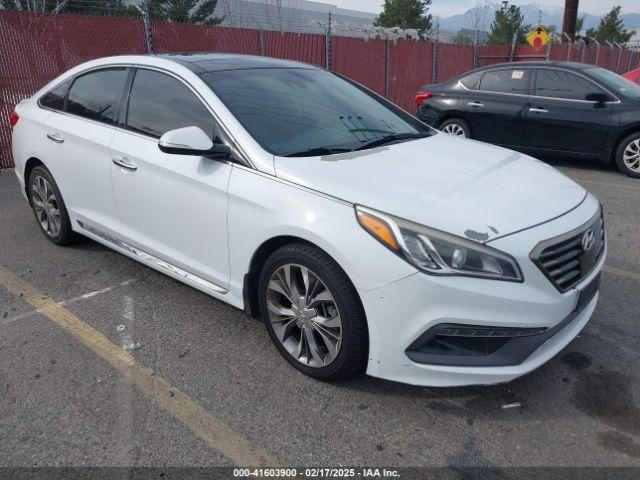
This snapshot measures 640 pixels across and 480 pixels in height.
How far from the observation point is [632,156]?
7391 millimetres

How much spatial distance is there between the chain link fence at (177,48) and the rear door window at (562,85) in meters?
5.03

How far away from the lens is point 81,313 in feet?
12.0

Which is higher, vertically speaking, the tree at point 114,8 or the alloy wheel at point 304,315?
the tree at point 114,8

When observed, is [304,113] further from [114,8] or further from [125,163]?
[114,8]

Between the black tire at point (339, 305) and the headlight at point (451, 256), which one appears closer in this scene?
the headlight at point (451, 256)

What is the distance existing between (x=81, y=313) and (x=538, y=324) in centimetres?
285

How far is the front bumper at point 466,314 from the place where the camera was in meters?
2.36

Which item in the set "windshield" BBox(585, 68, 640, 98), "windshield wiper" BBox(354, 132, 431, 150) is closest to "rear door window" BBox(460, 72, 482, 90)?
"windshield" BBox(585, 68, 640, 98)

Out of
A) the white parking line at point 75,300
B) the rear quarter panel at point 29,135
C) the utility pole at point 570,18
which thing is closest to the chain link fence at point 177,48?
the rear quarter panel at point 29,135

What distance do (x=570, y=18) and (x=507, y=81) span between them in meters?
16.2

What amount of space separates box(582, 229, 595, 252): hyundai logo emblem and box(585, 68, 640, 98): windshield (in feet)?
18.8

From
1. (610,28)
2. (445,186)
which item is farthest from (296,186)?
(610,28)

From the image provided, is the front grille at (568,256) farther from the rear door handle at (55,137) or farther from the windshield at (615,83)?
the windshield at (615,83)

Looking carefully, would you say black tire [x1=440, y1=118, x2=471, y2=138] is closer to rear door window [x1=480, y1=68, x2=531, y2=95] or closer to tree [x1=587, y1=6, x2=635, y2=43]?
rear door window [x1=480, y1=68, x2=531, y2=95]
